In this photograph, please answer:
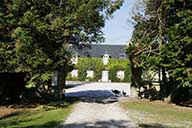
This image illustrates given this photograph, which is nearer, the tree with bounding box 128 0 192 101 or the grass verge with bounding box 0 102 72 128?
the grass verge with bounding box 0 102 72 128

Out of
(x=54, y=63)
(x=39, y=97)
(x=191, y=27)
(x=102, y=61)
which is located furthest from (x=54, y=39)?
(x=102, y=61)

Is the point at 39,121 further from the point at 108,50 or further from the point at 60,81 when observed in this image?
the point at 108,50

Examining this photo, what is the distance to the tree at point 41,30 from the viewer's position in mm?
25281

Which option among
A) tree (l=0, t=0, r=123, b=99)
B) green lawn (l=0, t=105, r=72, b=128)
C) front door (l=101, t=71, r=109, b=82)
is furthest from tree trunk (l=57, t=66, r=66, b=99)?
front door (l=101, t=71, r=109, b=82)

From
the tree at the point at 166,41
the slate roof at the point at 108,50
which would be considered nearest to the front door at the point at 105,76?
the slate roof at the point at 108,50

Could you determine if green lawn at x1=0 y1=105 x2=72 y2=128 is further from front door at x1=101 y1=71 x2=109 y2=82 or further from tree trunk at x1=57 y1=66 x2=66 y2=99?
front door at x1=101 y1=71 x2=109 y2=82

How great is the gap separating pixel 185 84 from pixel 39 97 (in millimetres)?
10464

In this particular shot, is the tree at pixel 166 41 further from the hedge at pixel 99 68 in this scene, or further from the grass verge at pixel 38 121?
the hedge at pixel 99 68

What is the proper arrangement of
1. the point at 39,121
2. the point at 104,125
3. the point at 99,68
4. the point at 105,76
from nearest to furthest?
the point at 104,125 → the point at 39,121 → the point at 99,68 → the point at 105,76

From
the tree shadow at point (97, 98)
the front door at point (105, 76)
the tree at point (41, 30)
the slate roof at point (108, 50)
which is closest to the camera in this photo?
the tree at point (41, 30)

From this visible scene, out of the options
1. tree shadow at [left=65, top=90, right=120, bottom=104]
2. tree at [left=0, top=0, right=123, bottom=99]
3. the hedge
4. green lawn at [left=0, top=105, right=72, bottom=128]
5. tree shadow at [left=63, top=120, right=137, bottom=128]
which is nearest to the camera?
tree shadow at [left=63, top=120, right=137, bottom=128]

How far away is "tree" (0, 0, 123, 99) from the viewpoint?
25.3m

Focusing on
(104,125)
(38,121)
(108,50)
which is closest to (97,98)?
(38,121)

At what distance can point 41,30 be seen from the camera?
25.3 m
